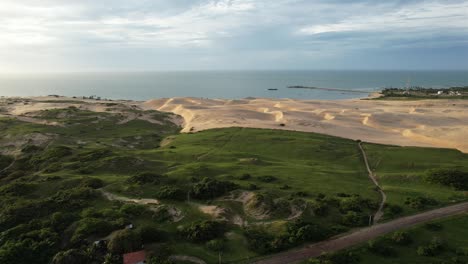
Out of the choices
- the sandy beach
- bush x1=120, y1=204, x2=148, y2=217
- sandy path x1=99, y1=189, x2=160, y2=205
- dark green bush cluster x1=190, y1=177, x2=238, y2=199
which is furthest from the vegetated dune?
bush x1=120, y1=204, x2=148, y2=217

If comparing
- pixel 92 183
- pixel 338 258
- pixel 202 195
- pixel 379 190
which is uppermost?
pixel 92 183

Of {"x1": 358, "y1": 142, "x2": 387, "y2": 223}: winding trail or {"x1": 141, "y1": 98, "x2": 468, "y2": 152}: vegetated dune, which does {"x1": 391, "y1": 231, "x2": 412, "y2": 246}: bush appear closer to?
{"x1": 358, "y1": 142, "x2": 387, "y2": 223}: winding trail

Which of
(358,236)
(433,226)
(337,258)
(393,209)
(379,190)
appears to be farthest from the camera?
(379,190)

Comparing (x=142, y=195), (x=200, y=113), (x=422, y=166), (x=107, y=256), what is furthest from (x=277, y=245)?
(x=200, y=113)

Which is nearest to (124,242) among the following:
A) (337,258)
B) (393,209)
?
(337,258)

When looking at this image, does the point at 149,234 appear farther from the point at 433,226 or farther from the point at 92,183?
the point at 433,226

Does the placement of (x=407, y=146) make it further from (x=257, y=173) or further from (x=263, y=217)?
(x=263, y=217)
